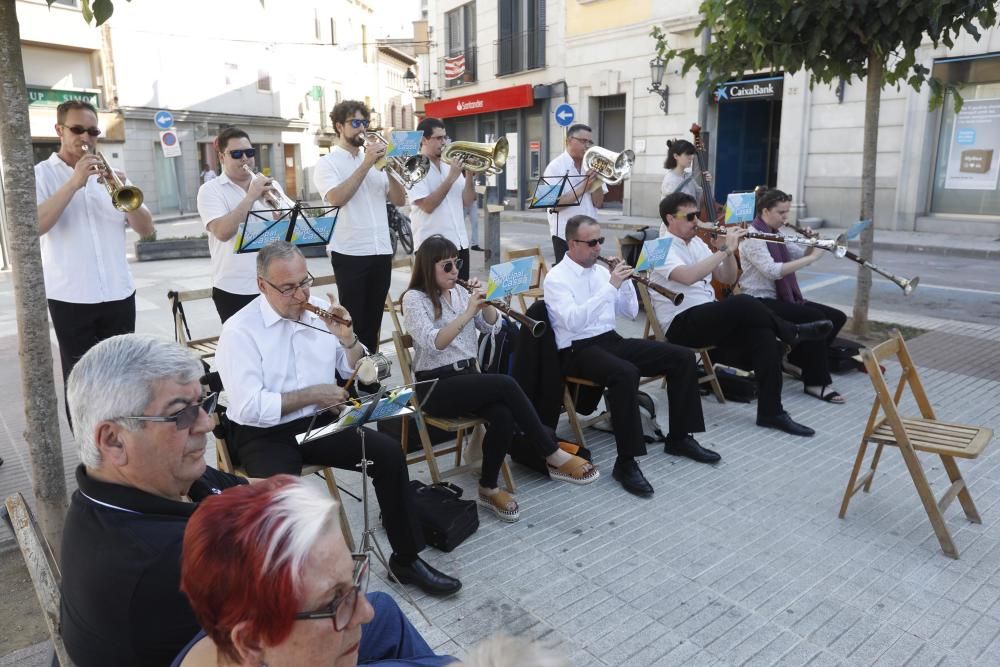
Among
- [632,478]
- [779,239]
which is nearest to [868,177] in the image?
[779,239]

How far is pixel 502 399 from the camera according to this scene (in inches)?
148

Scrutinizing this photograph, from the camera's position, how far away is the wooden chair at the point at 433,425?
12.4ft

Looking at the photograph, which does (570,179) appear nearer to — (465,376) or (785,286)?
(785,286)

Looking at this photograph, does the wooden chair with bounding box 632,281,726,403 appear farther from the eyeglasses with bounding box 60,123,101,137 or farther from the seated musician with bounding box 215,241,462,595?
the eyeglasses with bounding box 60,123,101,137

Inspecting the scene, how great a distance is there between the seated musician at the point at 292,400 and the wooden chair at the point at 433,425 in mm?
548

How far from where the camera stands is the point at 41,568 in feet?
5.68

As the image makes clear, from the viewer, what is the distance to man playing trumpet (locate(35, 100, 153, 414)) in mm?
3691

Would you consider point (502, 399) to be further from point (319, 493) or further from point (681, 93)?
point (681, 93)

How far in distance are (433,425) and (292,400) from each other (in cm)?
87

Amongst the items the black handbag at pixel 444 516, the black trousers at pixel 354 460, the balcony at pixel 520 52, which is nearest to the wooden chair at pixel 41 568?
the black trousers at pixel 354 460

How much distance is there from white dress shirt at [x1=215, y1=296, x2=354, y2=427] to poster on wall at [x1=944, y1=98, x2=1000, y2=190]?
14.6 m

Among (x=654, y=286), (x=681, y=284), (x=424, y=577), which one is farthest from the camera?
(x=681, y=284)

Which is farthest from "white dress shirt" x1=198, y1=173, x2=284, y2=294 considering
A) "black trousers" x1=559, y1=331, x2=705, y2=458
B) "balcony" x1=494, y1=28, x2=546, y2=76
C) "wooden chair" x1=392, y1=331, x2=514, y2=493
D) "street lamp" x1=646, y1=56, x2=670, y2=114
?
"balcony" x1=494, y1=28, x2=546, y2=76

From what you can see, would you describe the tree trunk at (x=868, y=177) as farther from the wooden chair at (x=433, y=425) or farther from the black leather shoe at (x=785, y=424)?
the wooden chair at (x=433, y=425)
